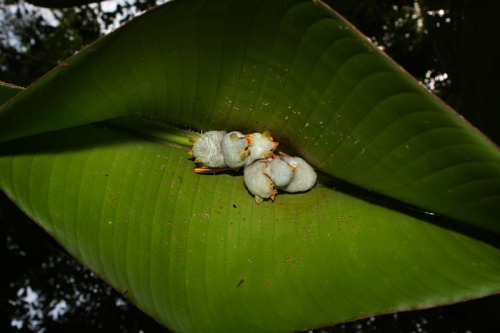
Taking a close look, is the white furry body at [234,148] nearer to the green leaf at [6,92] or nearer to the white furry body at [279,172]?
the white furry body at [279,172]

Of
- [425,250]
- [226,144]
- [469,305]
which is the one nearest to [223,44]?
[226,144]

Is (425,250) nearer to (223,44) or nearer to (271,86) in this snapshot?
(271,86)

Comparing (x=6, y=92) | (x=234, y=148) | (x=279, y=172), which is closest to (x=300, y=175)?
(x=279, y=172)

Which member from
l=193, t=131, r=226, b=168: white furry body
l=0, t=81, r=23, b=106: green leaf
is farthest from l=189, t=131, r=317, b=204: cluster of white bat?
l=0, t=81, r=23, b=106: green leaf

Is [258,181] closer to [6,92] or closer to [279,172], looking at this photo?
[279,172]

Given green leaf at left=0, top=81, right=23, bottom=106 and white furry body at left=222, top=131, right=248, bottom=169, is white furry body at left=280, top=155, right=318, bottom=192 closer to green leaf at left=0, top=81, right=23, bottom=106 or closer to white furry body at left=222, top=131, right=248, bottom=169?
white furry body at left=222, top=131, right=248, bottom=169
